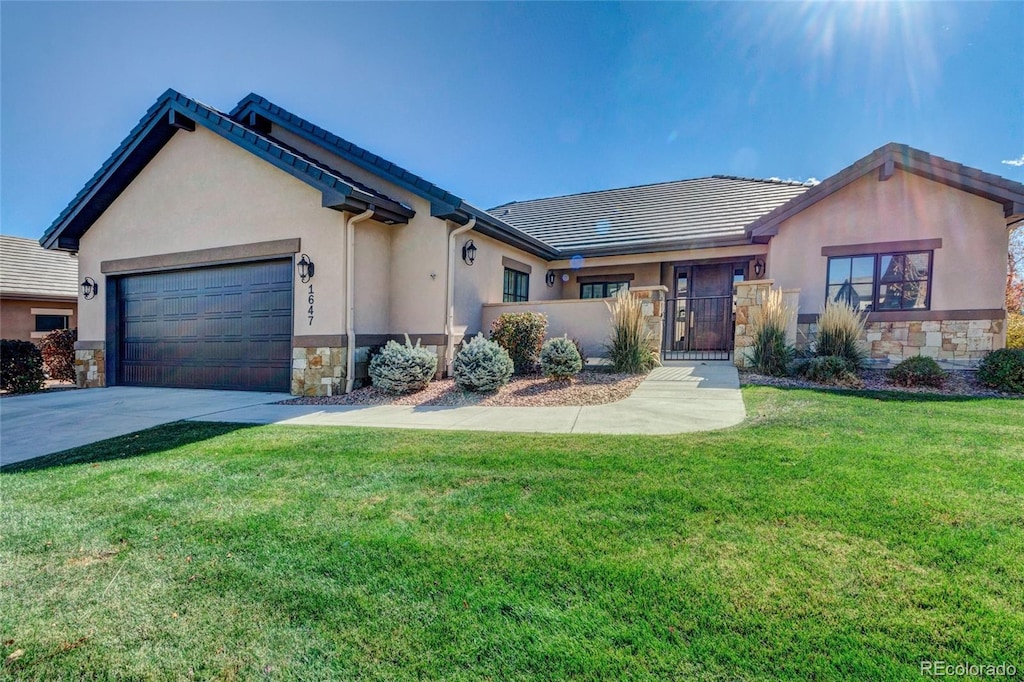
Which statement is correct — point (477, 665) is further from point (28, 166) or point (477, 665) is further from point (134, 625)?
point (28, 166)

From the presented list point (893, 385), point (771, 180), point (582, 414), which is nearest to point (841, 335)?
point (893, 385)

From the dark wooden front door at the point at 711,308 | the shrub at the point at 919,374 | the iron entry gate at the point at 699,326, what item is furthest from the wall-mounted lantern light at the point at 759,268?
the shrub at the point at 919,374

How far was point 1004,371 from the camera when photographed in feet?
22.7

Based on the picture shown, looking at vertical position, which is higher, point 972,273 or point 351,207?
point 351,207

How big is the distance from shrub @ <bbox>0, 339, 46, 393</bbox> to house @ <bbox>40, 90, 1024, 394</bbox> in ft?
3.11

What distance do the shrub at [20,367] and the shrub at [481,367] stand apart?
34.3 ft

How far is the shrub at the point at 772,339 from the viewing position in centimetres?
799

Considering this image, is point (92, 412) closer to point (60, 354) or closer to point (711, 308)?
point (60, 354)

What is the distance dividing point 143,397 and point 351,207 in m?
5.91

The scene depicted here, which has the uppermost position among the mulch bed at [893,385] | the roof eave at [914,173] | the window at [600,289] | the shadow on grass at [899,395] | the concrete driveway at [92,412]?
the roof eave at [914,173]

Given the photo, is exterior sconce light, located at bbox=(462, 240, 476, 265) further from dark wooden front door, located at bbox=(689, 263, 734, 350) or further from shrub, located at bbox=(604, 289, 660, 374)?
dark wooden front door, located at bbox=(689, 263, 734, 350)

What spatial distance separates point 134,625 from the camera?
6.75 feet

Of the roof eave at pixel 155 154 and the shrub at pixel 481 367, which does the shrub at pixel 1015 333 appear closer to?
the shrub at pixel 481 367

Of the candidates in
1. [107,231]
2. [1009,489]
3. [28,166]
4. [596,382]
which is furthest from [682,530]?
[28,166]
